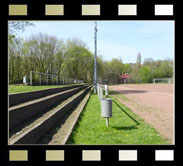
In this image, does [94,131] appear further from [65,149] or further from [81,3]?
[81,3]

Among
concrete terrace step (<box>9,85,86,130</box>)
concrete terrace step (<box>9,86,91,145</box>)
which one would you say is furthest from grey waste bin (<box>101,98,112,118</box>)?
concrete terrace step (<box>9,85,86,130</box>)

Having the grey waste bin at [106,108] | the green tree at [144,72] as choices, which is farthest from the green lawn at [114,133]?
the green tree at [144,72]

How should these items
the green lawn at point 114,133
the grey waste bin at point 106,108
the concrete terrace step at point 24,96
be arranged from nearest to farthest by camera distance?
the green lawn at point 114,133
the concrete terrace step at point 24,96
the grey waste bin at point 106,108

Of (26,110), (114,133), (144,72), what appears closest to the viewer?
(26,110)

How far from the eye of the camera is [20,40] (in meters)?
6.12

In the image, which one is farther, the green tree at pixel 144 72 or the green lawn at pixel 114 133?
the green tree at pixel 144 72

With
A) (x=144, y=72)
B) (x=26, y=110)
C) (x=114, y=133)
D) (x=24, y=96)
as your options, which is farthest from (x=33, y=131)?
(x=144, y=72)

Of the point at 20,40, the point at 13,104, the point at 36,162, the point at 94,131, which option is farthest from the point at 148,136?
the point at 20,40

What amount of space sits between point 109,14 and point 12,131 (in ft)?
8.54

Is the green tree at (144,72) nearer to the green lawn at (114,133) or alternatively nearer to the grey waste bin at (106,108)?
the green lawn at (114,133)

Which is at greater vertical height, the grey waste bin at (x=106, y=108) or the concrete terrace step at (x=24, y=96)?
the concrete terrace step at (x=24, y=96)

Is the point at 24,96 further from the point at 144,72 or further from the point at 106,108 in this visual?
the point at 144,72

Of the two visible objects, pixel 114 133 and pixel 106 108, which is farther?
pixel 106 108

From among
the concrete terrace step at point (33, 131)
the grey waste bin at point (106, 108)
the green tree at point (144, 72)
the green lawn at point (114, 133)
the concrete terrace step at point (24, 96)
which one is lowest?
the green lawn at point (114, 133)
